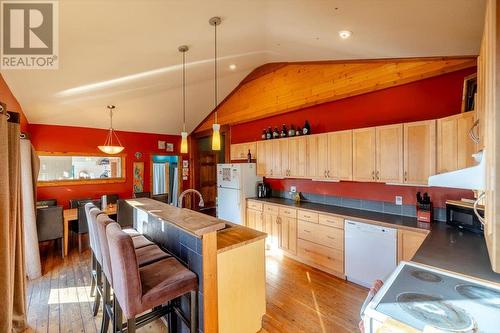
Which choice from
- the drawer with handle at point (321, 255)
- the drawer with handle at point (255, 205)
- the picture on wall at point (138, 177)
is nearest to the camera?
the drawer with handle at point (321, 255)

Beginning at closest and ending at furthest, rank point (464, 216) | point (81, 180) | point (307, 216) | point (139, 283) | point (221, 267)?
point (139, 283), point (221, 267), point (464, 216), point (307, 216), point (81, 180)

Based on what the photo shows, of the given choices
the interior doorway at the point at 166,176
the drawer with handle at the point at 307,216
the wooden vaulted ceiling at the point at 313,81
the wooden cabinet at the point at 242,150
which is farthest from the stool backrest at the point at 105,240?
the interior doorway at the point at 166,176

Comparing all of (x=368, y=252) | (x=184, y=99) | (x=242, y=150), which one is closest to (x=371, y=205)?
(x=368, y=252)

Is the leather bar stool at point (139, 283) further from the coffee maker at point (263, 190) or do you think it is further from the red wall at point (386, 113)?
the coffee maker at point (263, 190)

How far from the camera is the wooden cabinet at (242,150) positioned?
16.3 feet

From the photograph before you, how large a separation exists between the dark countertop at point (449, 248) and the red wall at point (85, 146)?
5293 mm

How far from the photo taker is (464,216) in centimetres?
222

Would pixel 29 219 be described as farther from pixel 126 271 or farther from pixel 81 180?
pixel 126 271

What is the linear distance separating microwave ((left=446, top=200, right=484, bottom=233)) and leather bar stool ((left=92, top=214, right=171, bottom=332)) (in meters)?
2.82

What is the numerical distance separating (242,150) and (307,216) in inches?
92.3

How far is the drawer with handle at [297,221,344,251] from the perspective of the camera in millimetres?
3123

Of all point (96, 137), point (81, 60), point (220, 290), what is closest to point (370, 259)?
point (220, 290)

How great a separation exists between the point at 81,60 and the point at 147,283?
288cm

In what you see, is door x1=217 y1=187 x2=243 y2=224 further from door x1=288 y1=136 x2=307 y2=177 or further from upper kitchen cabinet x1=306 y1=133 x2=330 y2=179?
upper kitchen cabinet x1=306 y1=133 x2=330 y2=179
